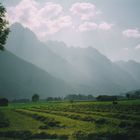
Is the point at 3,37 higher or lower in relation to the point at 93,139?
higher

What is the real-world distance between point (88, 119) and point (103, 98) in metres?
105

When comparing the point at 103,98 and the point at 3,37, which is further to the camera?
the point at 103,98

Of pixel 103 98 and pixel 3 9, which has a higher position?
pixel 3 9

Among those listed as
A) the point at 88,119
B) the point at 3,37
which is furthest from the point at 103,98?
the point at 88,119

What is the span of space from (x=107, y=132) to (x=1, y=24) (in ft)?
145

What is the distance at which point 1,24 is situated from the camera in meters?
69.5

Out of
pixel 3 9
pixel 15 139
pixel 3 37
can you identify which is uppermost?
pixel 3 9

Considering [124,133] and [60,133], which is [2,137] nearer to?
[60,133]

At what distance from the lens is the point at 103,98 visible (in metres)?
155

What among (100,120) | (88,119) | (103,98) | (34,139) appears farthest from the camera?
(103,98)

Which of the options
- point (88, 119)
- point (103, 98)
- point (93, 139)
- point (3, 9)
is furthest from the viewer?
point (103, 98)

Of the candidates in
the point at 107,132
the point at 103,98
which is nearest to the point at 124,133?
the point at 107,132

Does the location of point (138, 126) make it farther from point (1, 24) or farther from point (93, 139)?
point (1, 24)

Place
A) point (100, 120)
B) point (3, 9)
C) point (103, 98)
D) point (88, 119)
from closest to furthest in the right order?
point (100, 120)
point (88, 119)
point (3, 9)
point (103, 98)
